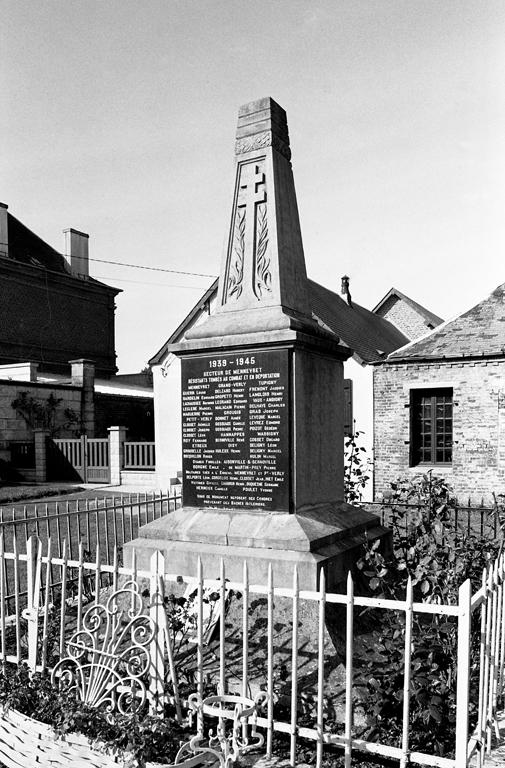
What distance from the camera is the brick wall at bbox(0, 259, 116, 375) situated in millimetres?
28312

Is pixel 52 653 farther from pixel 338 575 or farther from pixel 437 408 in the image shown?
pixel 437 408

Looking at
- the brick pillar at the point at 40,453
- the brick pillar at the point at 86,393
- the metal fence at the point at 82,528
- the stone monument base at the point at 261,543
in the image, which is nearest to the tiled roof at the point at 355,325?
the metal fence at the point at 82,528

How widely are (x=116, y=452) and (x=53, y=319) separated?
41.7ft

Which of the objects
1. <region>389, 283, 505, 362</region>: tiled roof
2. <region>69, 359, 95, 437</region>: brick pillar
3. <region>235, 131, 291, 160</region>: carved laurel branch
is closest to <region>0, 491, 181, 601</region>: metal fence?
<region>235, 131, 291, 160</region>: carved laurel branch

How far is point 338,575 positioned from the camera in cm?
510

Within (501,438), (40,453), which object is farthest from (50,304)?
(501,438)

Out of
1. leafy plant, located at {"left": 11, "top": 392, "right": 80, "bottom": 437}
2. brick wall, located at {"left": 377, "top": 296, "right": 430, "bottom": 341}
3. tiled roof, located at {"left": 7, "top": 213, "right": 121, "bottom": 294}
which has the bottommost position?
leafy plant, located at {"left": 11, "top": 392, "right": 80, "bottom": 437}

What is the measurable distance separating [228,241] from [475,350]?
34.8 ft

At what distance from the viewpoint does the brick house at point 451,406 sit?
49.2 ft

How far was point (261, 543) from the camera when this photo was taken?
16.6ft

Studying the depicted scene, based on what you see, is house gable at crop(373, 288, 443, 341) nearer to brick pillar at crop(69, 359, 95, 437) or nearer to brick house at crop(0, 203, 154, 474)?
brick house at crop(0, 203, 154, 474)

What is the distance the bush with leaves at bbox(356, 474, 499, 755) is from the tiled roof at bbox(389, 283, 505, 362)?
10.8 metres

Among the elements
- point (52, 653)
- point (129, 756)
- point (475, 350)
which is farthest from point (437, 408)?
point (129, 756)

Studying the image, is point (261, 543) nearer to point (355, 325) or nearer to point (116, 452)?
point (116, 452)
